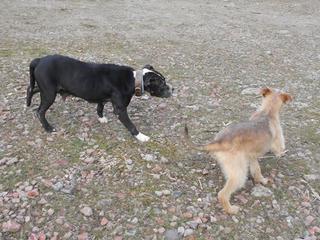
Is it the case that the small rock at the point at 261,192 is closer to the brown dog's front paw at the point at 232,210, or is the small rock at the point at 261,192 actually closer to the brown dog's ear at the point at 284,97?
the brown dog's front paw at the point at 232,210

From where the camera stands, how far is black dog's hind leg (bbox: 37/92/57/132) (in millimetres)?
5965

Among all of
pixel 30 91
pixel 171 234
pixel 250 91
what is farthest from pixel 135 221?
pixel 250 91

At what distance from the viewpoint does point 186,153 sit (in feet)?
18.7

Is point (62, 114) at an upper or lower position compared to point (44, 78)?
lower

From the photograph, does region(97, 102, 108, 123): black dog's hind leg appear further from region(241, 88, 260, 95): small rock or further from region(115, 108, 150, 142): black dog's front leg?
region(241, 88, 260, 95): small rock

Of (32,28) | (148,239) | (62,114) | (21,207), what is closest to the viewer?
(148,239)

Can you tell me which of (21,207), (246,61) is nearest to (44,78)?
(21,207)

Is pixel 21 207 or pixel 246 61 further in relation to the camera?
pixel 246 61

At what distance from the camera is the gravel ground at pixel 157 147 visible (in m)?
4.48

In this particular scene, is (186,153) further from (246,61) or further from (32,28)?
(32,28)

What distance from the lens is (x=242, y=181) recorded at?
184 inches

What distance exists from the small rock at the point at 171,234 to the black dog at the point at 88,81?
1.89m

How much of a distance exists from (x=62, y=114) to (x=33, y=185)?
1.94 meters

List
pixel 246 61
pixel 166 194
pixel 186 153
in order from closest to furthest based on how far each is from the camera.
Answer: pixel 166 194 → pixel 186 153 → pixel 246 61
